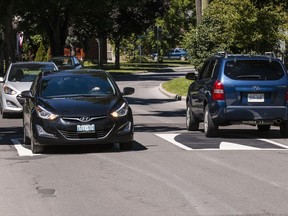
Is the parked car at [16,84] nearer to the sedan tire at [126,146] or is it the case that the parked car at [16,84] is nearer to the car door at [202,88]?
the car door at [202,88]

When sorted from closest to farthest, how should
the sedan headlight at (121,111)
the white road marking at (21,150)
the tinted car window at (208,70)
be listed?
1. the sedan headlight at (121,111)
2. the white road marking at (21,150)
3. the tinted car window at (208,70)

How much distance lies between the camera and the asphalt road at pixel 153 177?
309 inches

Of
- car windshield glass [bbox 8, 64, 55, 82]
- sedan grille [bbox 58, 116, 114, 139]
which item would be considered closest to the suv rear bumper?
sedan grille [bbox 58, 116, 114, 139]

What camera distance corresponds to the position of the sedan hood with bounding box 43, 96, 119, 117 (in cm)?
1196

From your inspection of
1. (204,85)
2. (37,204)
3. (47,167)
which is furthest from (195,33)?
(37,204)

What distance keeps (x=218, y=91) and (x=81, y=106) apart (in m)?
3.44

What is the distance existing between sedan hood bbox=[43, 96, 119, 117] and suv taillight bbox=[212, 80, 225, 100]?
2653mm

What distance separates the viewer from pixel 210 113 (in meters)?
14.6

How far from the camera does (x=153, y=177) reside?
9844 mm

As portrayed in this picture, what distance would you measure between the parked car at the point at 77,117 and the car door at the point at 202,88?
2.65 meters

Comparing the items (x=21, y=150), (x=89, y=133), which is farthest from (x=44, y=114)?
(x=21, y=150)

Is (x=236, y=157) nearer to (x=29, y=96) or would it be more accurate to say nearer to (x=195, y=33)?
(x=29, y=96)

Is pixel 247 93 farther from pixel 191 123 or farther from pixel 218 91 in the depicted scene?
pixel 191 123

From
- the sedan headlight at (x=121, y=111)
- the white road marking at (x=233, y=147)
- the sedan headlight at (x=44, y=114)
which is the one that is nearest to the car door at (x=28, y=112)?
the sedan headlight at (x=44, y=114)
